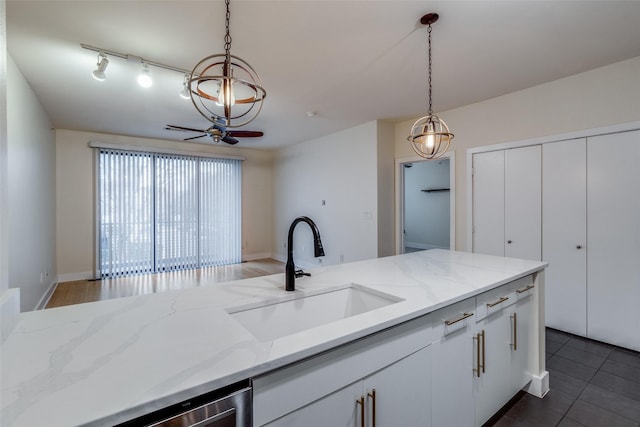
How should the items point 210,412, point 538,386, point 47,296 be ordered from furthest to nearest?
point 47,296 < point 538,386 < point 210,412

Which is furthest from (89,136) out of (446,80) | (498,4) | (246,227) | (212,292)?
(498,4)

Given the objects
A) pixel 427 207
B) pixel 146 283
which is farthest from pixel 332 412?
pixel 427 207

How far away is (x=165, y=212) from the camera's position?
5.72m

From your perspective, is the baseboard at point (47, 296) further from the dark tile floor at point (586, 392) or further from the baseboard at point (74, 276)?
the dark tile floor at point (586, 392)

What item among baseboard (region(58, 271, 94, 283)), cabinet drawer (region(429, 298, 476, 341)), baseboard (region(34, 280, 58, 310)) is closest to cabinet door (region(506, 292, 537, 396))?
cabinet drawer (region(429, 298, 476, 341))

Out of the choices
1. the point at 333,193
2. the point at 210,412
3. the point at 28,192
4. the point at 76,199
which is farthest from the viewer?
the point at 333,193

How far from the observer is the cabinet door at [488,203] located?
355cm

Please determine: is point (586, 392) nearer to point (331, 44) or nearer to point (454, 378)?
point (454, 378)

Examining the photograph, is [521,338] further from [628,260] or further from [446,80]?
[446,80]

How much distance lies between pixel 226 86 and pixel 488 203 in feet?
11.4

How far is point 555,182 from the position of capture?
10.2 feet

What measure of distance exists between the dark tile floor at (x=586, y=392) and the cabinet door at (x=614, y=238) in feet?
0.79

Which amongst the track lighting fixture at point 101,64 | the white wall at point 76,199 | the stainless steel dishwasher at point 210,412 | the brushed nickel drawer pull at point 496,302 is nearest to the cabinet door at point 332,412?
the stainless steel dishwasher at point 210,412

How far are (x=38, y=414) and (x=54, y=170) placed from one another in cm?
585
